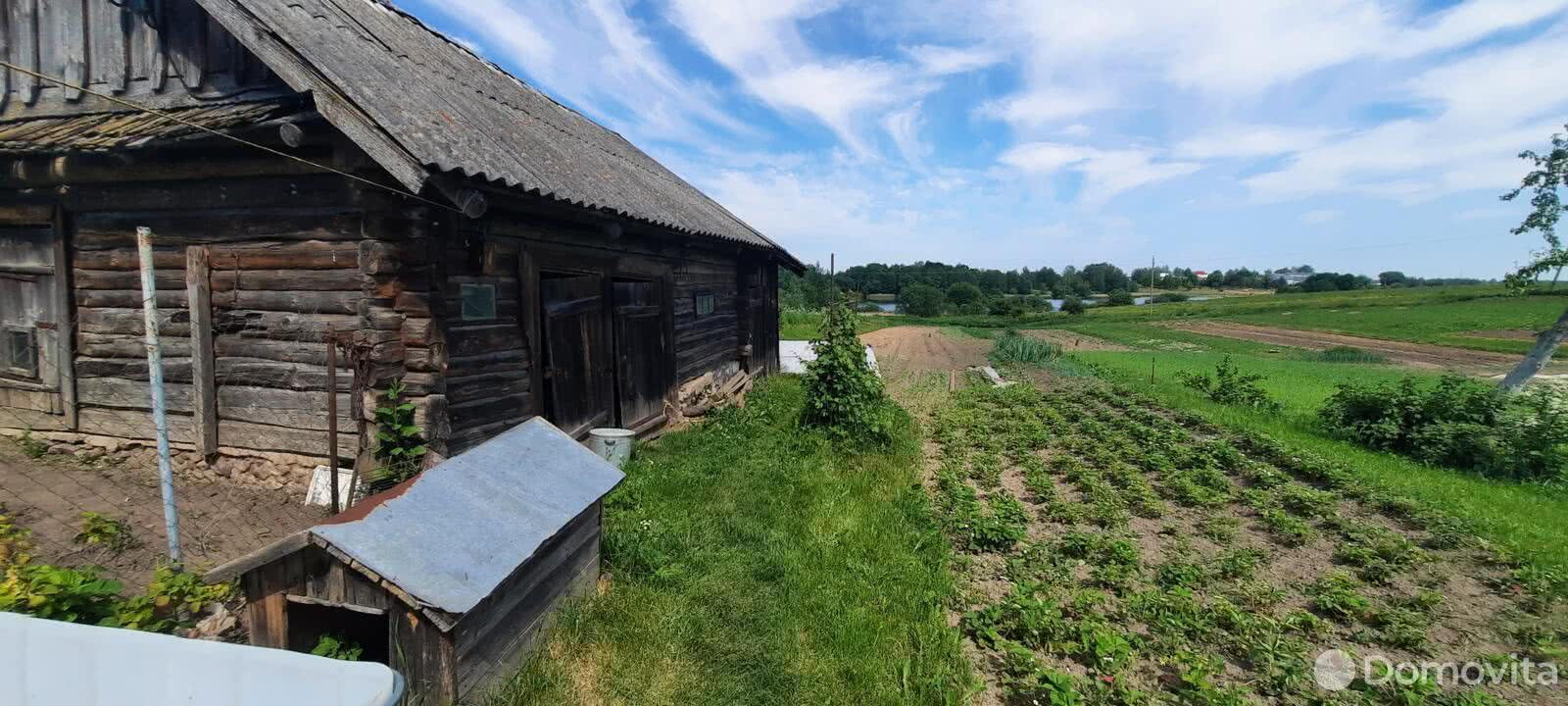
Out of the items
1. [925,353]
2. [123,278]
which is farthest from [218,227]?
[925,353]

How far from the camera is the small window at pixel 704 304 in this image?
35.2 feet

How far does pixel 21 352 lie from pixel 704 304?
7.63 metres

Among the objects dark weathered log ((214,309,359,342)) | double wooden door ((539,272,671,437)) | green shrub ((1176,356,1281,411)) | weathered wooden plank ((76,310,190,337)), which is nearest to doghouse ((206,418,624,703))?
dark weathered log ((214,309,359,342))

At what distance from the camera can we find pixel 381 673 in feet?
6.07

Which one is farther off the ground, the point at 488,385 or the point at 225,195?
the point at 225,195

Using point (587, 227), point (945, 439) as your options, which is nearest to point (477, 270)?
point (587, 227)

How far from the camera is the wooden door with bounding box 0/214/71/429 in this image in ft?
18.7

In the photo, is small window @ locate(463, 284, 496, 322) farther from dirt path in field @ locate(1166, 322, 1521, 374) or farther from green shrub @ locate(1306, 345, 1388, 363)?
green shrub @ locate(1306, 345, 1388, 363)

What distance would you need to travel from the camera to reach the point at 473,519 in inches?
126

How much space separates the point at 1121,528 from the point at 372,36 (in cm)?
911

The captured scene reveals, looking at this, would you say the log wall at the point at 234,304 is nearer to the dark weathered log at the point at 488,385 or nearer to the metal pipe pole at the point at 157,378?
the dark weathered log at the point at 488,385

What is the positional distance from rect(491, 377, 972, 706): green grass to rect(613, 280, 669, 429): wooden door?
1128 millimetres

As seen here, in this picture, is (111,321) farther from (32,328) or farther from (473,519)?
(473,519)

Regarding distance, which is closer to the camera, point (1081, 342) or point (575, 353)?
point (575, 353)
